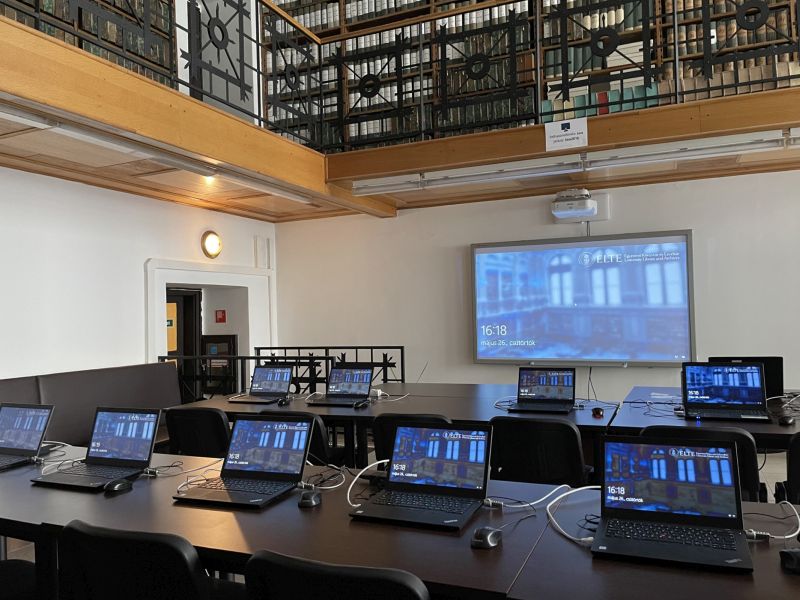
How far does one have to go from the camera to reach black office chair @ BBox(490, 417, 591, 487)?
313cm

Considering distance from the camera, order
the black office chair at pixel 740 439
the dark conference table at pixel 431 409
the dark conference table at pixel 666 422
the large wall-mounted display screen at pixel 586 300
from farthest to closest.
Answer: the large wall-mounted display screen at pixel 586 300
the dark conference table at pixel 431 409
the dark conference table at pixel 666 422
the black office chair at pixel 740 439

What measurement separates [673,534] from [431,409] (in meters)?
2.43

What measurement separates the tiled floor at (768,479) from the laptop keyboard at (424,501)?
9.47 ft

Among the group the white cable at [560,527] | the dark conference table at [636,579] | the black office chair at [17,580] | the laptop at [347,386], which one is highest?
the laptop at [347,386]

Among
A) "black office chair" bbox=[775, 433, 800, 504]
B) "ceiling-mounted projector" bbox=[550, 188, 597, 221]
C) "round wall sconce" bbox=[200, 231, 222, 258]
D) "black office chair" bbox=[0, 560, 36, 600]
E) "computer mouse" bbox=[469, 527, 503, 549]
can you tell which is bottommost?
"black office chair" bbox=[0, 560, 36, 600]

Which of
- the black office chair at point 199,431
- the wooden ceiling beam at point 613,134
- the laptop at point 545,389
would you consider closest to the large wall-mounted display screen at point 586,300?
the wooden ceiling beam at point 613,134

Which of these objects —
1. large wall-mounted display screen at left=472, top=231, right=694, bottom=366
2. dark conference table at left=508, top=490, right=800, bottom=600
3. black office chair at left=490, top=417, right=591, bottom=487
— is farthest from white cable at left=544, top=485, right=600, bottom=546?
large wall-mounted display screen at left=472, top=231, right=694, bottom=366

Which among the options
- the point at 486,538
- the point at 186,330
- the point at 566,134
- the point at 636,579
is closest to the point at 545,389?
the point at 566,134

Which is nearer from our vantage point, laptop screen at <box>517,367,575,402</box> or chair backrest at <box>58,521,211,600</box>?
chair backrest at <box>58,521,211,600</box>

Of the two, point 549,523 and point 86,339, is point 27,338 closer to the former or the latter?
point 86,339

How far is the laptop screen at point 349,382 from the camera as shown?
14.9ft

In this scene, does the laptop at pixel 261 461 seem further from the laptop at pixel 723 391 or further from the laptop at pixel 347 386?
the laptop at pixel 723 391

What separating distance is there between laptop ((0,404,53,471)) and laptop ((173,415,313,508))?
1.09 metres

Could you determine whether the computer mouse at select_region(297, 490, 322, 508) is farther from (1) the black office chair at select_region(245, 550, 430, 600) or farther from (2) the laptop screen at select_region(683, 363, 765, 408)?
(2) the laptop screen at select_region(683, 363, 765, 408)
